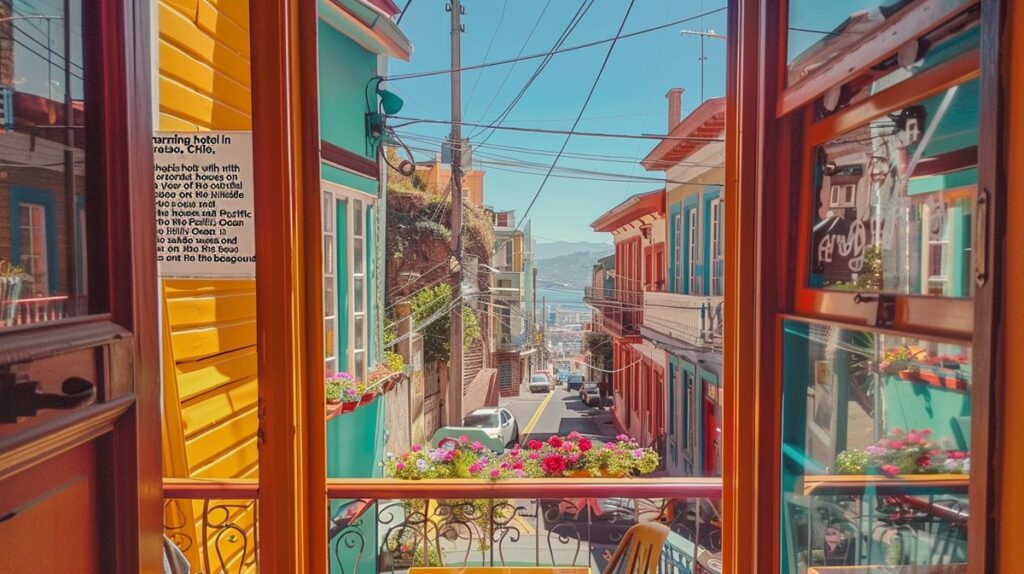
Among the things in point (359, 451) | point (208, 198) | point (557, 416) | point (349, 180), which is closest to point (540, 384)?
point (557, 416)

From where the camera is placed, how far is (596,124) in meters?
6.86

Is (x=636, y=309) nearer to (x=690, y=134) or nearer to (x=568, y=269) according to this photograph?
(x=690, y=134)

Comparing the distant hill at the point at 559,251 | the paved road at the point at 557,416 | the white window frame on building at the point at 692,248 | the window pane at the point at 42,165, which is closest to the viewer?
the window pane at the point at 42,165

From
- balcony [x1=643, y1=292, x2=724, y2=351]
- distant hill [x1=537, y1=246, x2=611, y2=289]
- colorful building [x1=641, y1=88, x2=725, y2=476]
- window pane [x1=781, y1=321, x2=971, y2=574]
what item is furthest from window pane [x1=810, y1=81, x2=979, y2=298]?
distant hill [x1=537, y1=246, x2=611, y2=289]

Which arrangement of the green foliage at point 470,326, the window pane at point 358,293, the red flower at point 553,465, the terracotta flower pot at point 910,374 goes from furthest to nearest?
the green foliage at point 470,326
the window pane at point 358,293
the red flower at point 553,465
the terracotta flower pot at point 910,374

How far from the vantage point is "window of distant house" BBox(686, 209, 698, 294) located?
301 inches

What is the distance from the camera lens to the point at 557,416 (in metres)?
15.6

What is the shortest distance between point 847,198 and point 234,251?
1663 millimetres

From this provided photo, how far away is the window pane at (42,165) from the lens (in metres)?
0.69

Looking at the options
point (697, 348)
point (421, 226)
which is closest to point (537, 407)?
point (421, 226)

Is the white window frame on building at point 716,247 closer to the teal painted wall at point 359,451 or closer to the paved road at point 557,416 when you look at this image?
the teal painted wall at point 359,451

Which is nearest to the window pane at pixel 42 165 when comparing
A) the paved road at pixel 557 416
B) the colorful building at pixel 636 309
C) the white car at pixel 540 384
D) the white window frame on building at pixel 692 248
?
the white window frame on building at pixel 692 248

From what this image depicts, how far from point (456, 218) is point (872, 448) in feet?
22.5

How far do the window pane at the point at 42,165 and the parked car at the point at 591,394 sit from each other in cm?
1665
